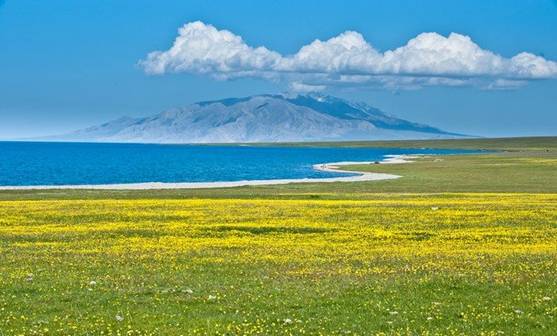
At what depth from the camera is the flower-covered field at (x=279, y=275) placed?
2066 cm

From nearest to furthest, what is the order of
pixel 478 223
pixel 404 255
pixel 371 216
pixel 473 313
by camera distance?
pixel 473 313, pixel 404 255, pixel 478 223, pixel 371 216

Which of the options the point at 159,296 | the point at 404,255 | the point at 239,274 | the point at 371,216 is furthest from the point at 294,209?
the point at 159,296

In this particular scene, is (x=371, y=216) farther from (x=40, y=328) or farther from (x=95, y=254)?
(x=40, y=328)

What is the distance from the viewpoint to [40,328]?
19906 millimetres

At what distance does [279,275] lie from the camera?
27.4m

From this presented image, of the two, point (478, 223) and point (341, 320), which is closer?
point (341, 320)

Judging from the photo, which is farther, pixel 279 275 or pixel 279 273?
pixel 279 273

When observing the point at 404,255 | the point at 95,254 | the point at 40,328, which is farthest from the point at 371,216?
the point at 40,328

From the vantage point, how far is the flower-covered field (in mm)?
20656

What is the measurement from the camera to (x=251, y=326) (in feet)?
66.4

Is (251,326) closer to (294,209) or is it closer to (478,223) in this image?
(478,223)

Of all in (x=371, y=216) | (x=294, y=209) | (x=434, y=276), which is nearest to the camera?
(x=434, y=276)

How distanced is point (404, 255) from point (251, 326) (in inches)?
525

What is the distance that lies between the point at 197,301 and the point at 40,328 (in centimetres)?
509
